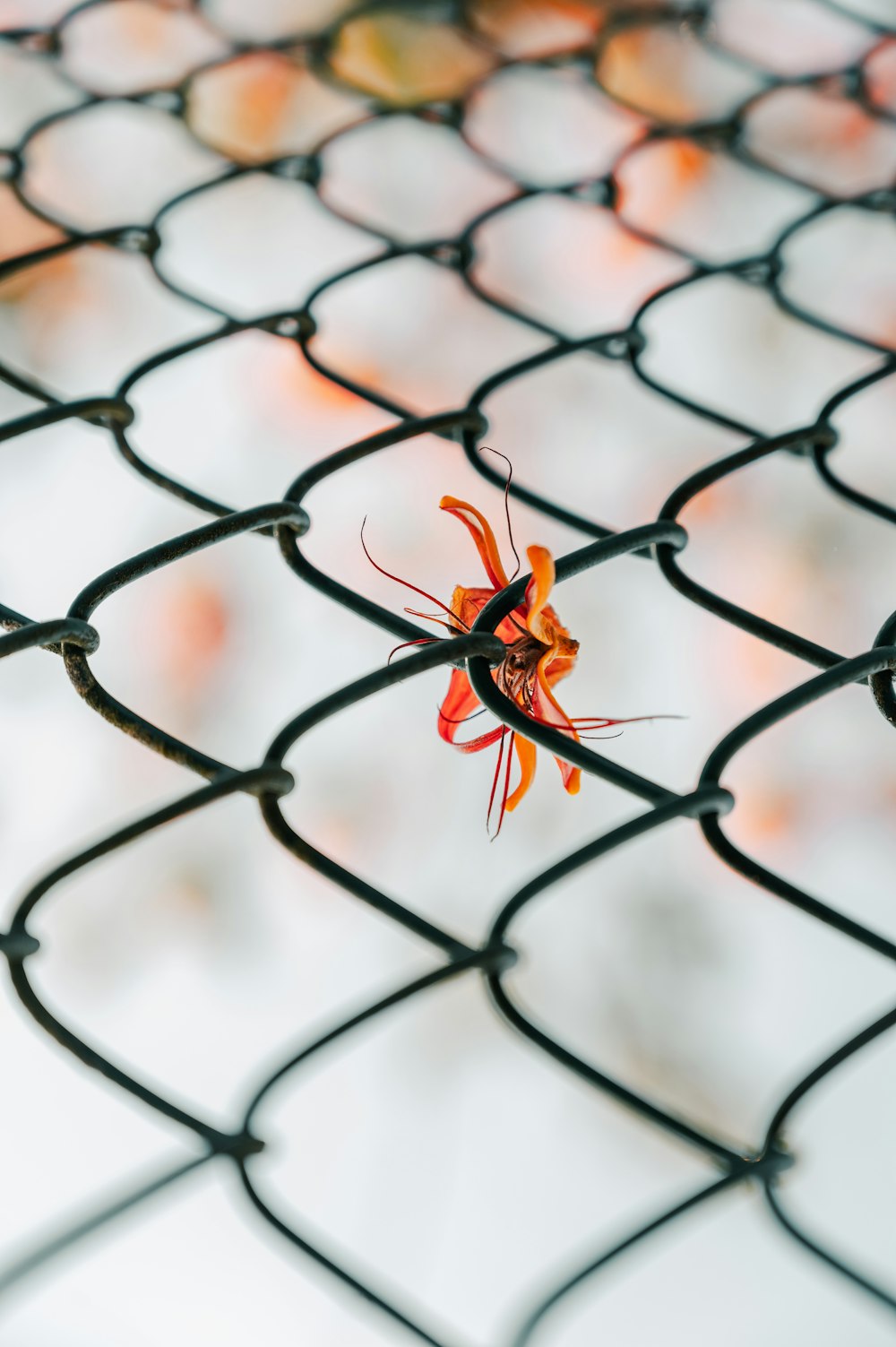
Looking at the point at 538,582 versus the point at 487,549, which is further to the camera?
the point at 487,549

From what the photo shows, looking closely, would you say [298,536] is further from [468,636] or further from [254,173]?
[254,173]

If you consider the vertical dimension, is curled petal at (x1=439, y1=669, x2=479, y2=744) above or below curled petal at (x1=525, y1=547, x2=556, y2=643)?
above

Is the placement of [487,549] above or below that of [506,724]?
above

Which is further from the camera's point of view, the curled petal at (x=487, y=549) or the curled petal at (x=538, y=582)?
the curled petal at (x=487, y=549)

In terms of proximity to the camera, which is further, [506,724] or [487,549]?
[487,549]
